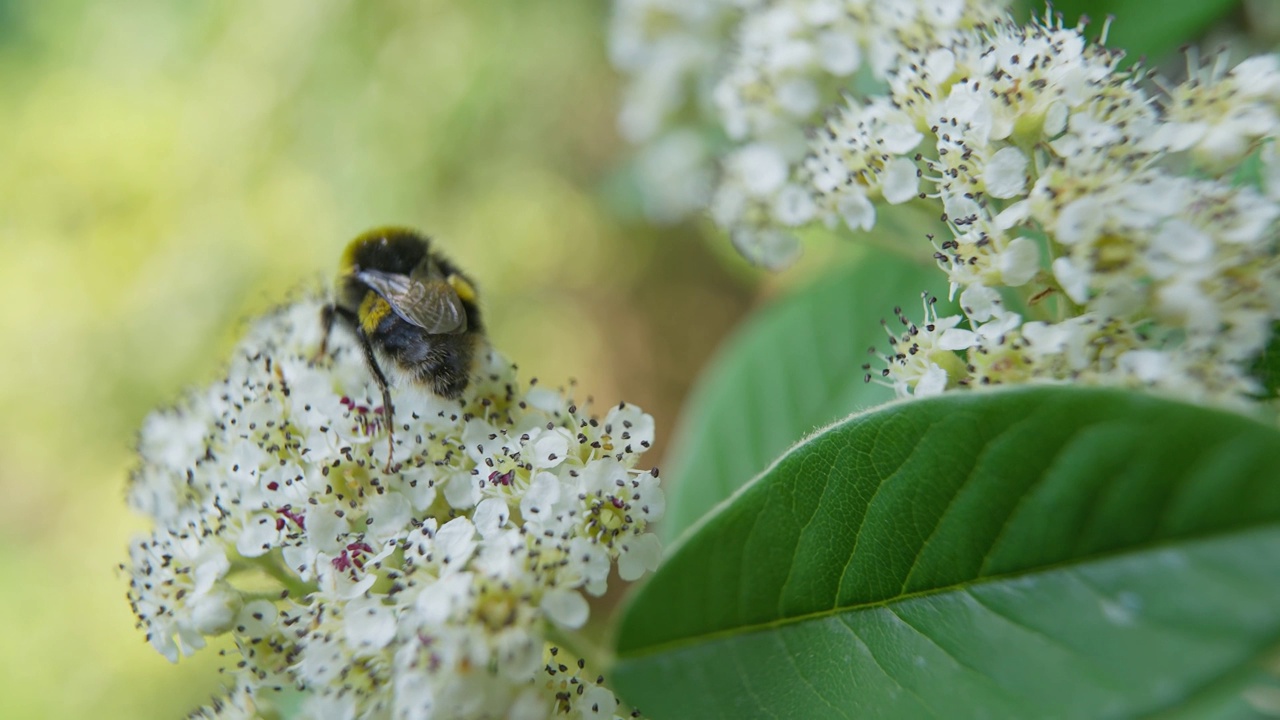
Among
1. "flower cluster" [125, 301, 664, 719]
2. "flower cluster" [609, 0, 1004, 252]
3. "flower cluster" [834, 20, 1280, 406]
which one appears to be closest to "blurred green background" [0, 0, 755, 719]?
"flower cluster" [609, 0, 1004, 252]

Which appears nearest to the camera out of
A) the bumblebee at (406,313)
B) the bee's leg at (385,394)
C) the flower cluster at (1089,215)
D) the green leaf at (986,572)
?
the green leaf at (986,572)

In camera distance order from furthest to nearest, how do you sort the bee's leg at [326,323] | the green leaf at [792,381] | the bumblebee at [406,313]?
1. the green leaf at [792,381]
2. the bee's leg at [326,323]
3. the bumblebee at [406,313]

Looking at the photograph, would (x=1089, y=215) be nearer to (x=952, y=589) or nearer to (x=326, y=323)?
(x=952, y=589)

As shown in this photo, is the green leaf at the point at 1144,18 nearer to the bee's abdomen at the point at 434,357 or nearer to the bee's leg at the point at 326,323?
the bee's abdomen at the point at 434,357

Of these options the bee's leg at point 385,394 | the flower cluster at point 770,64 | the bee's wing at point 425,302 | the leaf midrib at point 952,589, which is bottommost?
the leaf midrib at point 952,589

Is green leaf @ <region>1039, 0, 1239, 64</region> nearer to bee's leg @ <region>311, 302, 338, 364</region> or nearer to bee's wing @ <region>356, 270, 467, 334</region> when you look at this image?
bee's wing @ <region>356, 270, 467, 334</region>

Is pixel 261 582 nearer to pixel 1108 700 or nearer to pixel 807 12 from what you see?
pixel 1108 700

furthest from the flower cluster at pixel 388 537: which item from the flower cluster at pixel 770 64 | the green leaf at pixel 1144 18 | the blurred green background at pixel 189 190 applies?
the blurred green background at pixel 189 190
